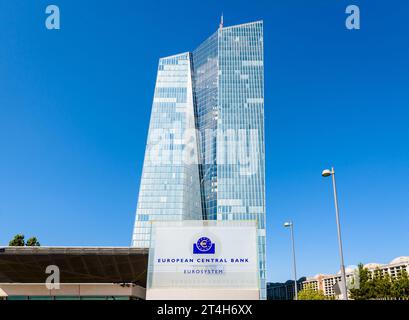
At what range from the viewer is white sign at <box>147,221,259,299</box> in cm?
1558

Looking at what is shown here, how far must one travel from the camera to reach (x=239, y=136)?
180 meters

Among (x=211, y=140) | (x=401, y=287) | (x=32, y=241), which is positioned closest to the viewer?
(x=32, y=241)

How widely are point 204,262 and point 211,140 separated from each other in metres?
168

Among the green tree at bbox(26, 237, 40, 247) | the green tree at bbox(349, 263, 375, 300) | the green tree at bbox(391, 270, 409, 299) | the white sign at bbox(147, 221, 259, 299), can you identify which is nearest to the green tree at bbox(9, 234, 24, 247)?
the green tree at bbox(26, 237, 40, 247)

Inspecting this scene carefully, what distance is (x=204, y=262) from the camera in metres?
15.8

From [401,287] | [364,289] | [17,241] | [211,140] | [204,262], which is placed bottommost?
[204,262]

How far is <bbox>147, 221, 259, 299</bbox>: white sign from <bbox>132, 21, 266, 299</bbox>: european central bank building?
146542 mm

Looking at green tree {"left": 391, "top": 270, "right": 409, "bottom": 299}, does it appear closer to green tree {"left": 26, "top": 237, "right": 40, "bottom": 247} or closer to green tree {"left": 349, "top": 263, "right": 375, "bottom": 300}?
green tree {"left": 349, "top": 263, "right": 375, "bottom": 300}

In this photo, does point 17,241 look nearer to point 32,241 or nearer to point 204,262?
point 32,241

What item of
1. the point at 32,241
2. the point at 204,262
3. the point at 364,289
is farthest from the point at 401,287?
the point at 204,262

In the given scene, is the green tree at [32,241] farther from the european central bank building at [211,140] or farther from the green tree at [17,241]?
the european central bank building at [211,140]

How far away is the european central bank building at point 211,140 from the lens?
167 metres
